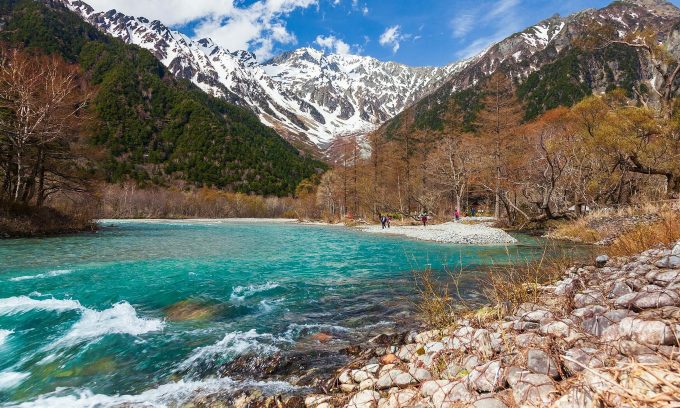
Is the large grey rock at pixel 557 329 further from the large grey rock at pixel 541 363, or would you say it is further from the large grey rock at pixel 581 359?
the large grey rock at pixel 541 363

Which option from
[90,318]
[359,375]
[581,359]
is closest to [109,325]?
[90,318]

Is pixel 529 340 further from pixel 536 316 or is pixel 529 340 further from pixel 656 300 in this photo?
pixel 656 300

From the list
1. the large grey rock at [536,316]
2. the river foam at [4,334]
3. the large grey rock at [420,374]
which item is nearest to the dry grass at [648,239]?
the large grey rock at [536,316]

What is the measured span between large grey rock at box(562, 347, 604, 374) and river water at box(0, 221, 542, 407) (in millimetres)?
2919

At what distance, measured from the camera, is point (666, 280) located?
4.28 metres

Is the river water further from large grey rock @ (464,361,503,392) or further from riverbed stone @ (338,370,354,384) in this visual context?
large grey rock @ (464,361,503,392)

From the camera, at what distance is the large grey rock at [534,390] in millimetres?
2418

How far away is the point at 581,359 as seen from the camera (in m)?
2.83

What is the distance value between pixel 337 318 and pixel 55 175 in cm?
3047

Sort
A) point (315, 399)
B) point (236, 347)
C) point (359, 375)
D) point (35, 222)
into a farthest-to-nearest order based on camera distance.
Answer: point (35, 222), point (236, 347), point (359, 375), point (315, 399)

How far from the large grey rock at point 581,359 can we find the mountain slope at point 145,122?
108789 mm

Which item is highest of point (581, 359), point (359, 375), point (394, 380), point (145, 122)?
point (145, 122)

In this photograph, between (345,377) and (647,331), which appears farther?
(345,377)

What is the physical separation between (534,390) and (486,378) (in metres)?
0.47
